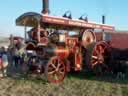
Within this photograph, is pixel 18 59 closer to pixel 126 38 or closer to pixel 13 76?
pixel 13 76

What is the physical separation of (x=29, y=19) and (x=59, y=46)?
128 cm

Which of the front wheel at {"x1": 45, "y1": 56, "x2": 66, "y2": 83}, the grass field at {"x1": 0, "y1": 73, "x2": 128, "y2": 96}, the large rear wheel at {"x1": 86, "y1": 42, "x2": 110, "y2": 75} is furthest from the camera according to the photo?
the large rear wheel at {"x1": 86, "y1": 42, "x2": 110, "y2": 75}

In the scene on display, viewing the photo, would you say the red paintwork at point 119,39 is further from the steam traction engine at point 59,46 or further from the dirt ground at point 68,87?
the dirt ground at point 68,87

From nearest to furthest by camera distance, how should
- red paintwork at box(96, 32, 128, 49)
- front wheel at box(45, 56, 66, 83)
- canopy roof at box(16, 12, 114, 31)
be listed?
front wheel at box(45, 56, 66, 83) → canopy roof at box(16, 12, 114, 31) → red paintwork at box(96, 32, 128, 49)

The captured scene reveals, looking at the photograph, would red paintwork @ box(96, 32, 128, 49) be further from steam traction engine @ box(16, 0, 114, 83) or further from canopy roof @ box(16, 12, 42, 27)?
canopy roof @ box(16, 12, 42, 27)

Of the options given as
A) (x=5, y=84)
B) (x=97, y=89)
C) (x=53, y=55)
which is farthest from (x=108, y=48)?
(x=5, y=84)

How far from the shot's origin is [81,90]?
8148 mm

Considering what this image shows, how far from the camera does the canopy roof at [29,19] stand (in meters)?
9.42

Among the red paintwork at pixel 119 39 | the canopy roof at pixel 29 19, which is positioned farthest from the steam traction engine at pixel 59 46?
the red paintwork at pixel 119 39

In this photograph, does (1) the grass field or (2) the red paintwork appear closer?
(1) the grass field

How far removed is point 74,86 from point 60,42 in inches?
71.0

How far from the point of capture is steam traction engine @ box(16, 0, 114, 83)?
9469 mm

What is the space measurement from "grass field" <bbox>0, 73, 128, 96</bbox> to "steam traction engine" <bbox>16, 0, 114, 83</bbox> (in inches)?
16.8

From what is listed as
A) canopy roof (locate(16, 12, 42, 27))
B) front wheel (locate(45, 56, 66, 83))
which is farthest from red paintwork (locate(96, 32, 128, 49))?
front wheel (locate(45, 56, 66, 83))
